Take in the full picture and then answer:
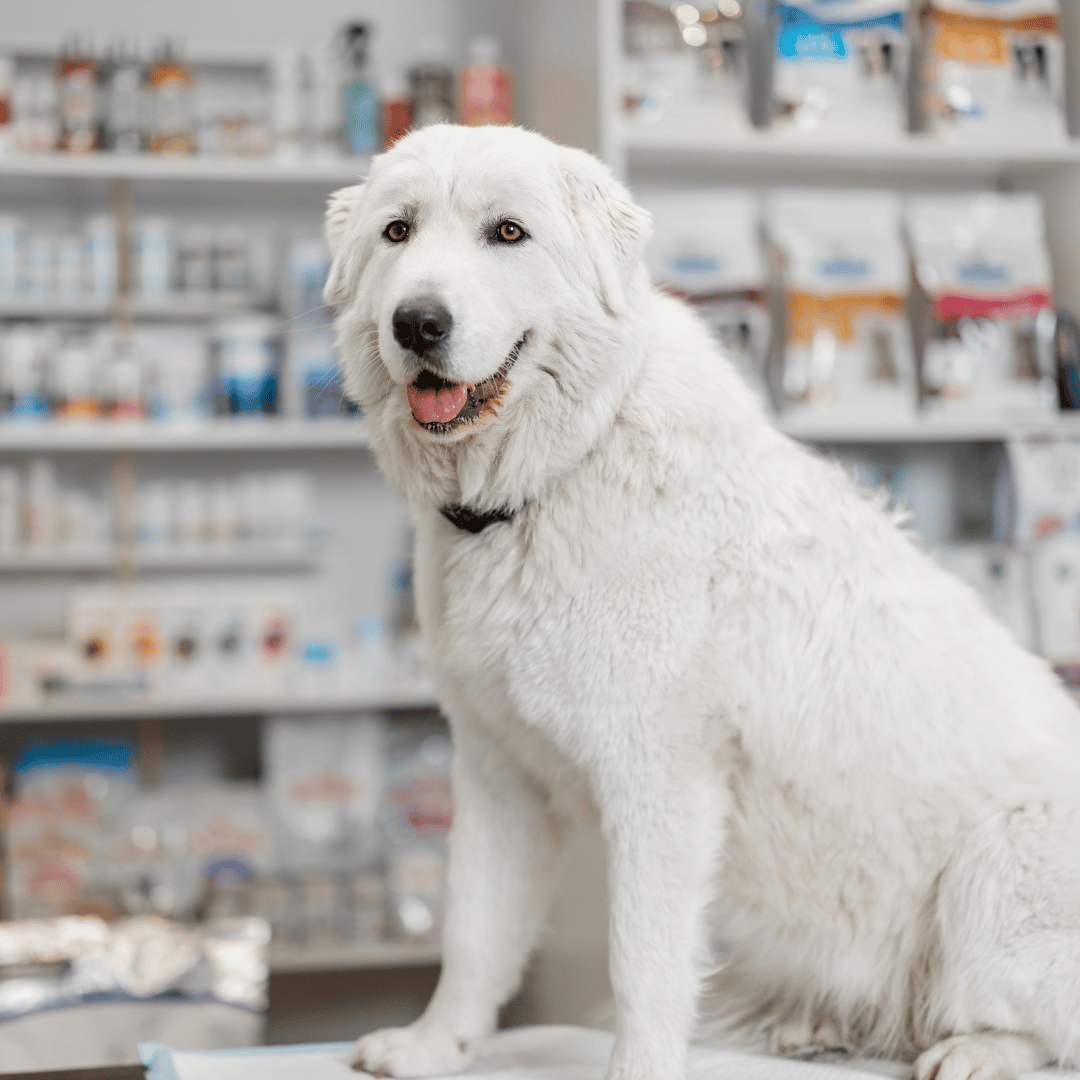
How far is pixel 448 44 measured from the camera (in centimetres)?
277

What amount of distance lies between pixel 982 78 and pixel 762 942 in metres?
2.07

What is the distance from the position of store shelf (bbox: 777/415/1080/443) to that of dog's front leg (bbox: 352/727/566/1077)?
1382 mm

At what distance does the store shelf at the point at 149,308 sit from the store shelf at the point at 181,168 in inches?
10.6

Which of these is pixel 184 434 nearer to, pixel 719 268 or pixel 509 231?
pixel 719 268

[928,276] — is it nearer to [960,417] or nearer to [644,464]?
[960,417]

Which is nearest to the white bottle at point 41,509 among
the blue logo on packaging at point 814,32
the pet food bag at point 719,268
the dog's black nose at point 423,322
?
the pet food bag at point 719,268

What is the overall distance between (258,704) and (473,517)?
151 cm

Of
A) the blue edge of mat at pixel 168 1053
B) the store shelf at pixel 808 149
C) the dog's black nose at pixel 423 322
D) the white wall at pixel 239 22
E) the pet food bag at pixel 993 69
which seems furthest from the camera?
the white wall at pixel 239 22

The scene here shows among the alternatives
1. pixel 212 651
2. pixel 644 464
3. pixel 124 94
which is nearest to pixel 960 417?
pixel 644 464

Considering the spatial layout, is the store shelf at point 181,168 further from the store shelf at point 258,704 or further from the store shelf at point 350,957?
the store shelf at point 350,957

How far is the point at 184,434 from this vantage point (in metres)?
2.35

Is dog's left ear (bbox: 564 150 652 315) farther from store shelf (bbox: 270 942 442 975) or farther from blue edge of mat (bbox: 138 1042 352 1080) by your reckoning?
store shelf (bbox: 270 942 442 975)

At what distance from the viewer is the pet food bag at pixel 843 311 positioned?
2.30 meters

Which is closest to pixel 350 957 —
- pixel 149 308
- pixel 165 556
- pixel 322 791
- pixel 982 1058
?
pixel 322 791
